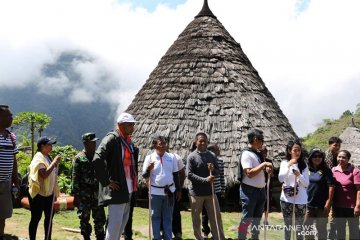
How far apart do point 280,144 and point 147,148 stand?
11.5 feet

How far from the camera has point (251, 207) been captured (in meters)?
4.70

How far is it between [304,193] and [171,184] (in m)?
1.73

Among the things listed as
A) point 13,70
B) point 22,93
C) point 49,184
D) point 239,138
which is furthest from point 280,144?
point 13,70

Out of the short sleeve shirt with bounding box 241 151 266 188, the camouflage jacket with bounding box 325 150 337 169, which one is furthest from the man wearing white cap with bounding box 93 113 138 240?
the camouflage jacket with bounding box 325 150 337 169

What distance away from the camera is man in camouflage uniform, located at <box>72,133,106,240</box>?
5.27 metres

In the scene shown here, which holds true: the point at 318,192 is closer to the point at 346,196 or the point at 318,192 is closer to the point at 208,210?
the point at 346,196

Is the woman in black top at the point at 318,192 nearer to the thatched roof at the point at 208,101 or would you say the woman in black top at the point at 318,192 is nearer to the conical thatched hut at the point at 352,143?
the thatched roof at the point at 208,101

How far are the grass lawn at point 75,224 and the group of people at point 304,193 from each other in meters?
1.03

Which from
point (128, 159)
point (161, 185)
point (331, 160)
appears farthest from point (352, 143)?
point (128, 159)

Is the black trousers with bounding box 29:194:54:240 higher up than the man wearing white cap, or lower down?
lower down

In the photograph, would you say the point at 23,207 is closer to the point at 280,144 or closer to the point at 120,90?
the point at 280,144

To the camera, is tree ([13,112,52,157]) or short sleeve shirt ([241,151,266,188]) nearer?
short sleeve shirt ([241,151,266,188])

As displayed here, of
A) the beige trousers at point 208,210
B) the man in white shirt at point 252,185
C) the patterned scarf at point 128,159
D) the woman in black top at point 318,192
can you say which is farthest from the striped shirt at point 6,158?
the woman in black top at point 318,192

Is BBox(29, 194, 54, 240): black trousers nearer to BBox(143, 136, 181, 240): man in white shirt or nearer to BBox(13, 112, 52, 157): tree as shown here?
BBox(143, 136, 181, 240): man in white shirt
